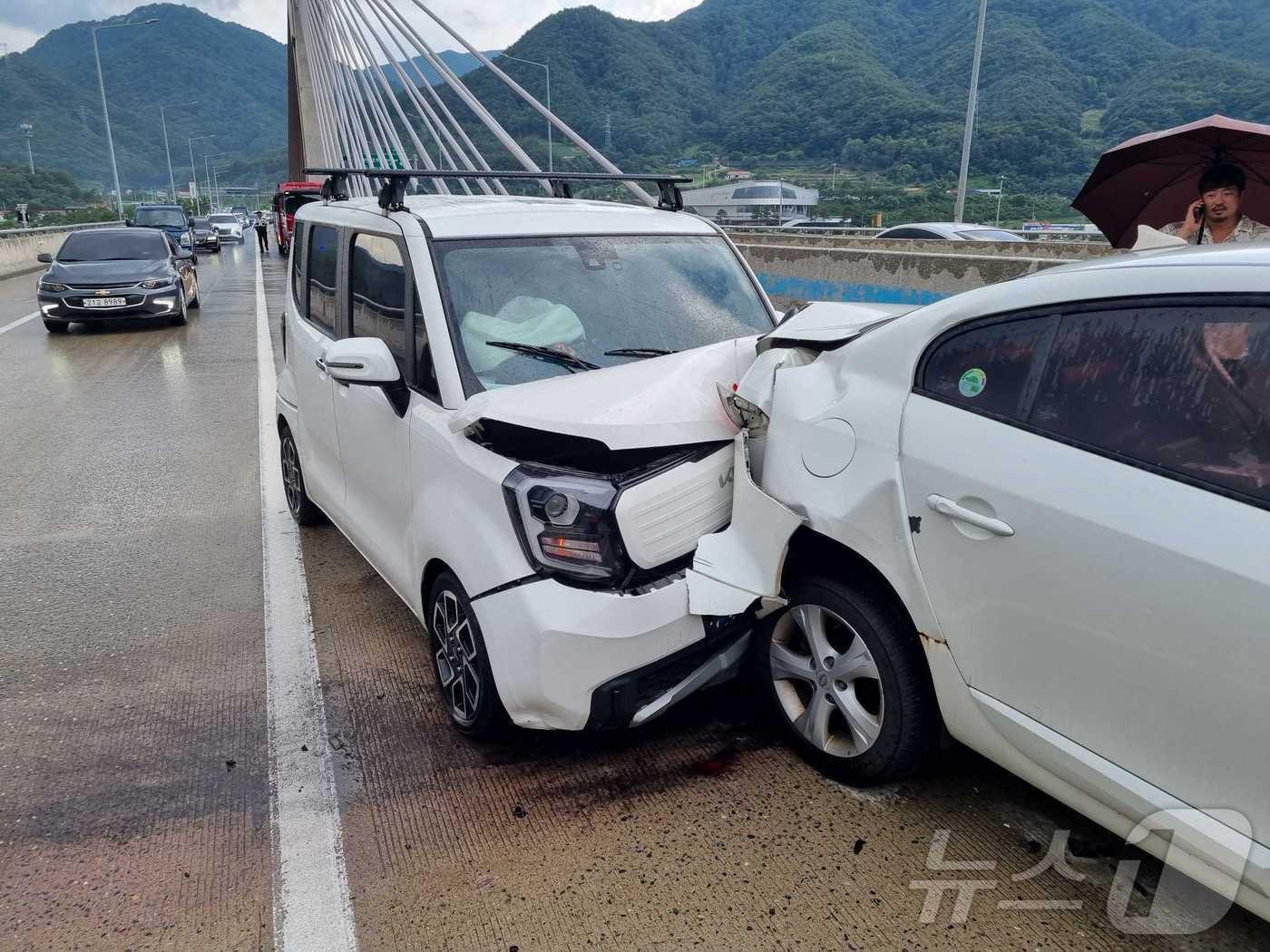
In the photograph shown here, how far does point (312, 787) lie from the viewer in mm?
3053

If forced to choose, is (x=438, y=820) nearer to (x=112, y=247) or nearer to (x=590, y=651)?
(x=590, y=651)

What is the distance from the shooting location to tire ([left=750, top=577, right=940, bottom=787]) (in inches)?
107

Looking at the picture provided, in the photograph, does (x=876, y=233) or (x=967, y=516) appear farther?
(x=876, y=233)

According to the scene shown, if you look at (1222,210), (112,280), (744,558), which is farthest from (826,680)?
(112,280)

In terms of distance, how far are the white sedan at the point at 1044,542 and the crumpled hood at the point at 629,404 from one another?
162 millimetres

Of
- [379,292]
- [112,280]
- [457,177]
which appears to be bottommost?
[112,280]

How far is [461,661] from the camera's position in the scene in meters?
3.18

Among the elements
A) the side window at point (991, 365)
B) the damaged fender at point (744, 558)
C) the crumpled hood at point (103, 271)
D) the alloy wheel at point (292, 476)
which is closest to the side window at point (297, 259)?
the alloy wheel at point (292, 476)

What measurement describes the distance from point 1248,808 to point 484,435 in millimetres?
2195

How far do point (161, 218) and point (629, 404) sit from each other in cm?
3016

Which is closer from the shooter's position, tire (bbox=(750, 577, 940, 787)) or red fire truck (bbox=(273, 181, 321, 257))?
tire (bbox=(750, 577, 940, 787))

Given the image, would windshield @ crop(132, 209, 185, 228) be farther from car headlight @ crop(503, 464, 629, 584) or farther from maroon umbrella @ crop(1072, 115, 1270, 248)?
car headlight @ crop(503, 464, 629, 584)

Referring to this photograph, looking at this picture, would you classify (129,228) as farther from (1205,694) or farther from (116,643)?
(1205,694)

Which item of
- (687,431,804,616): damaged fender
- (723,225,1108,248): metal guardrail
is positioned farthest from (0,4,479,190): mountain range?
(687,431,804,616): damaged fender
